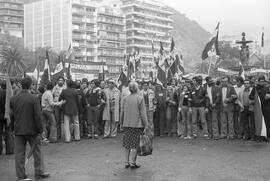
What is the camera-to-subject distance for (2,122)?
11656mm

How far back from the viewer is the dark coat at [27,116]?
8.22 meters

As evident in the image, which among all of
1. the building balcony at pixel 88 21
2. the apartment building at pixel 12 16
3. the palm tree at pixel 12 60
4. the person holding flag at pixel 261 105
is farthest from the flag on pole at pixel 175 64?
the apartment building at pixel 12 16

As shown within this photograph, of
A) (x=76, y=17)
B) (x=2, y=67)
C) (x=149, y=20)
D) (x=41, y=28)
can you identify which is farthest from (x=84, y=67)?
(x=149, y=20)

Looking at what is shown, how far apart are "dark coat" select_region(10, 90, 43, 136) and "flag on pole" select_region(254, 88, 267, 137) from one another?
24.4 ft

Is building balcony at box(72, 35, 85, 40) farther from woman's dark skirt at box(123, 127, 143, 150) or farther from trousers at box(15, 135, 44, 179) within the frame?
trousers at box(15, 135, 44, 179)

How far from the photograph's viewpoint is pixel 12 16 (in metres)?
131

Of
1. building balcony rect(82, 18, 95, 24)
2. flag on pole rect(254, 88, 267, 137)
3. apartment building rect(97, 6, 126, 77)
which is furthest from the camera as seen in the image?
apartment building rect(97, 6, 126, 77)

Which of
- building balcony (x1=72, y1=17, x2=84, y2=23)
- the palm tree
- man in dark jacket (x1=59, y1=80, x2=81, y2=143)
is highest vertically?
building balcony (x1=72, y1=17, x2=84, y2=23)

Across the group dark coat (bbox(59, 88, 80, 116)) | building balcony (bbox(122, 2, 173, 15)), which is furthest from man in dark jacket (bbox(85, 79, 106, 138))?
building balcony (bbox(122, 2, 173, 15))

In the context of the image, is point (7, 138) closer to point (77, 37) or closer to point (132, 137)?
point (132, 137)

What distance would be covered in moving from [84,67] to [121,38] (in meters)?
104

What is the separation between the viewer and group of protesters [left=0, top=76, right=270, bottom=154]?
1414 cm

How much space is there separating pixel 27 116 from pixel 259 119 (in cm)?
774

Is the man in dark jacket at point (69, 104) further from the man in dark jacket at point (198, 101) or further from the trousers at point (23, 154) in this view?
the trousers at point (23, 154)
